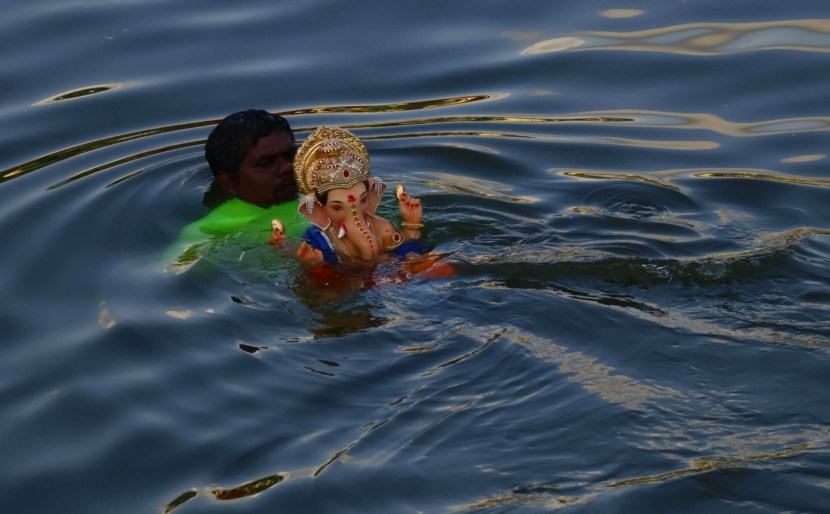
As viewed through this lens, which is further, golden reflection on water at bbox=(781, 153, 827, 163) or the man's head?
golden reflection on water at bbox=(781, 153, 827, 163)

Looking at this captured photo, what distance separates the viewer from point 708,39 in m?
10.9

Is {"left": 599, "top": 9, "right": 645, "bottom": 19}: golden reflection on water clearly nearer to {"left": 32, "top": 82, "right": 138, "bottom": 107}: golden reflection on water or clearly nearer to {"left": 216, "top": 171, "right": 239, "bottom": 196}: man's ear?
{"left": 32, "top": 82, "right": 138, "bottom": 107}: golden reflection on water

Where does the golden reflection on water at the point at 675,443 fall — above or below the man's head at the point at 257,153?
below

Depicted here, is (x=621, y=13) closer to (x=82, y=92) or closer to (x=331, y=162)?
(x=82, y=92)

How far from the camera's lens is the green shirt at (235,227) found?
8.00 metres

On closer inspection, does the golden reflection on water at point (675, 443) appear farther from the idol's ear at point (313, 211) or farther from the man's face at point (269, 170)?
the man's face at point (269, 170)

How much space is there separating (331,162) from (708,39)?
4834 millimetres

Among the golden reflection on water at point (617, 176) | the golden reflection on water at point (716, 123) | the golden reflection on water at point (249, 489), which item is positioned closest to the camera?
the golden reflection on water at point (249, 489)

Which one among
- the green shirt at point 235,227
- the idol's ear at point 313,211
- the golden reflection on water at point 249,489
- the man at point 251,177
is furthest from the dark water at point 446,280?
the idol's ear at point 313,211

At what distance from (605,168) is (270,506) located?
4.49 metres

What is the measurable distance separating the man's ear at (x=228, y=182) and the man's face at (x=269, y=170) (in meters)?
0.04

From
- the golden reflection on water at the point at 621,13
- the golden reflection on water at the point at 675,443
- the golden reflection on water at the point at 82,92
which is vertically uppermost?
the golden reflection on water at the point at 82,92

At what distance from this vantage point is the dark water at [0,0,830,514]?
217 inches

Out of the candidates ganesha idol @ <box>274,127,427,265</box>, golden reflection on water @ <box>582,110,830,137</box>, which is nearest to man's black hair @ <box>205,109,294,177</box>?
ganesha idol @ <box>274,127,427,265</box>
